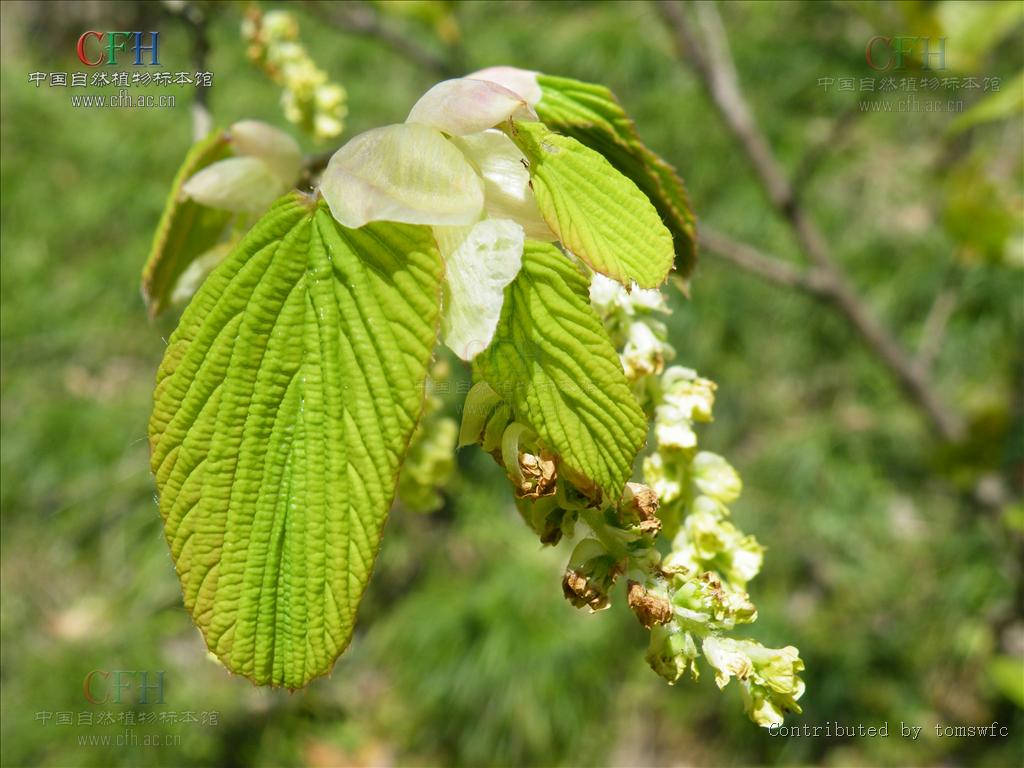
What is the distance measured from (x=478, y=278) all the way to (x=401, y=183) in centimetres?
5

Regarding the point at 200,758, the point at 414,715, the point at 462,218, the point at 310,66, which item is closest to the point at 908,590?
the point at 414,715

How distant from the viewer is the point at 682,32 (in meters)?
1.10

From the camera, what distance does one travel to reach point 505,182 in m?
0.38

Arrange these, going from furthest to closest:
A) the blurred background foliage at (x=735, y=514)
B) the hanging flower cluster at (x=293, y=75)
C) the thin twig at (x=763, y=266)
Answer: the blurred background foliage at (x=735, y=514) < the thin twig at (x=763, y=266) < the hanging flower cluster at (x=293, y=75)

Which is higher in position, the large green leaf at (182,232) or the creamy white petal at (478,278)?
the creamy white petal at (478,278)

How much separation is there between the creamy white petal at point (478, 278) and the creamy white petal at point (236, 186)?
10.1 inches

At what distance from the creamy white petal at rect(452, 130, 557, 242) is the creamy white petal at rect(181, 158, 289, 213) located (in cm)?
23

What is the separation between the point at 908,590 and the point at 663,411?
196 centimetres

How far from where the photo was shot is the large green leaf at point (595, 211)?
0.37 meters
